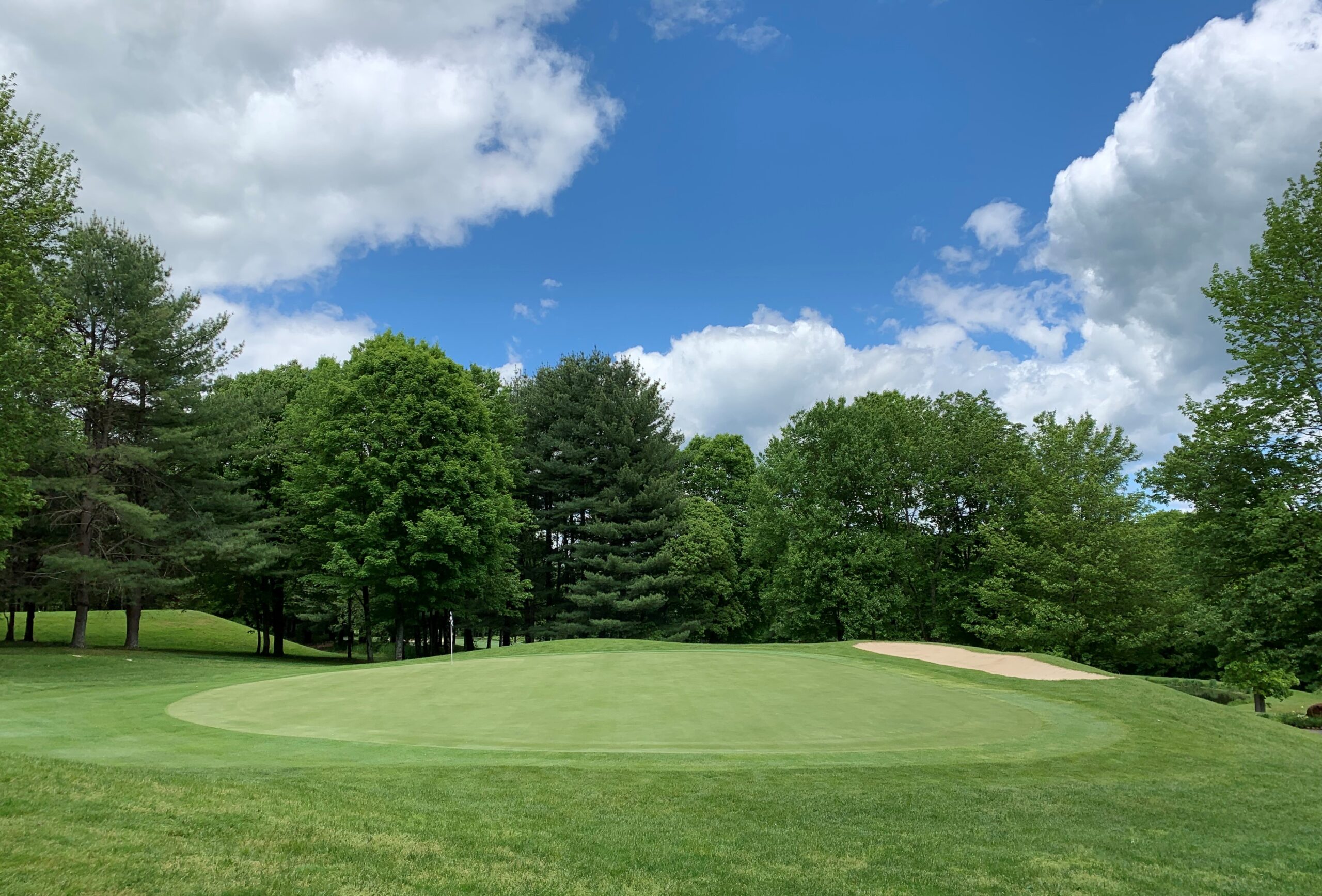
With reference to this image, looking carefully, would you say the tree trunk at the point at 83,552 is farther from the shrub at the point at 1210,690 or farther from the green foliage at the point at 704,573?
the shrub at the point at 1210,690

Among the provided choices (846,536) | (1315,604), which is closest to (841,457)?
(846,536)

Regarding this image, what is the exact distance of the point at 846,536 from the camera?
127 ft

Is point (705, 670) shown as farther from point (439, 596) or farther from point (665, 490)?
point (665, 490)

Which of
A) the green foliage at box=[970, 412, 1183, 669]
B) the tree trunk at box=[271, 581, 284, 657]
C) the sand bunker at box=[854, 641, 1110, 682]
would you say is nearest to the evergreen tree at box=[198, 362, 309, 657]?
the tree trunk at box=[271, 581, 284, 657]

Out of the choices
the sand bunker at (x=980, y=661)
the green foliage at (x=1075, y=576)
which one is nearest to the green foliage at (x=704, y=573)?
the green foliage at (x=1075, y=576)

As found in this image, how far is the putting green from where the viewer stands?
10.8 m

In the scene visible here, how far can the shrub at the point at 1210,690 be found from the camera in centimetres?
2739

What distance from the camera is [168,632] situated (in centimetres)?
4291

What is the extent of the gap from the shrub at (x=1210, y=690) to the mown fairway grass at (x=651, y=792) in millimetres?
13878

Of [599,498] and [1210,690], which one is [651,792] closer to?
[1210,690]

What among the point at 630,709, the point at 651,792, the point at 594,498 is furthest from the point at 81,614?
the point at 651,792

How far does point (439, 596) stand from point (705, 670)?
22484 millimetres

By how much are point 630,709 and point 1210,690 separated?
28688 mm

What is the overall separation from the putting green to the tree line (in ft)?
43.0
